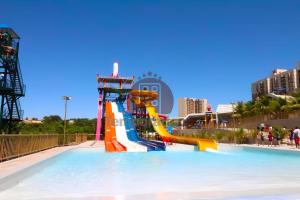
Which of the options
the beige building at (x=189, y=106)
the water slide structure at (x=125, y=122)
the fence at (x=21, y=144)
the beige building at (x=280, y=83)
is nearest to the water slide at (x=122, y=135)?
the water slide structure at (x=125, y=122)

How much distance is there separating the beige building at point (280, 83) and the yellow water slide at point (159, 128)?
41.0 meters

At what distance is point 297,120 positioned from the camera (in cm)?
2791

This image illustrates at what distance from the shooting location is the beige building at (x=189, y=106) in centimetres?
10669

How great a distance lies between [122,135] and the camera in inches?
798

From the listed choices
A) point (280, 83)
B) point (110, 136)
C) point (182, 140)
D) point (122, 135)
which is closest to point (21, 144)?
point (110, 136)

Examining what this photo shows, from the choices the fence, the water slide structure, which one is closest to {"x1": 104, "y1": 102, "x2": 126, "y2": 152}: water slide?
the water slide structure

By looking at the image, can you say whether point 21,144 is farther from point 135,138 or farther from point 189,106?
point 189,106

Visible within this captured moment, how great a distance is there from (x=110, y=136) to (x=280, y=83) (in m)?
68.6

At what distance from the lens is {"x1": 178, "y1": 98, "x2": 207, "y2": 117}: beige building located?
350ft

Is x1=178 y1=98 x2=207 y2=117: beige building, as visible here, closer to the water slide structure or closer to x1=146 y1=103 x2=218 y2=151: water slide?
the water slide structure

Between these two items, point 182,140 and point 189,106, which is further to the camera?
point 189,106

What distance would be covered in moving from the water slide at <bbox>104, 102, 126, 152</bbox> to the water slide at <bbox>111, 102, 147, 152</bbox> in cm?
39

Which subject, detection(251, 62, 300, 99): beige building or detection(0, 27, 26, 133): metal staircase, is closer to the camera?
detection(0, 27, 26, 133): metal staircase

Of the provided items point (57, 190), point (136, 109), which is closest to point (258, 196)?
point (57, 190)
